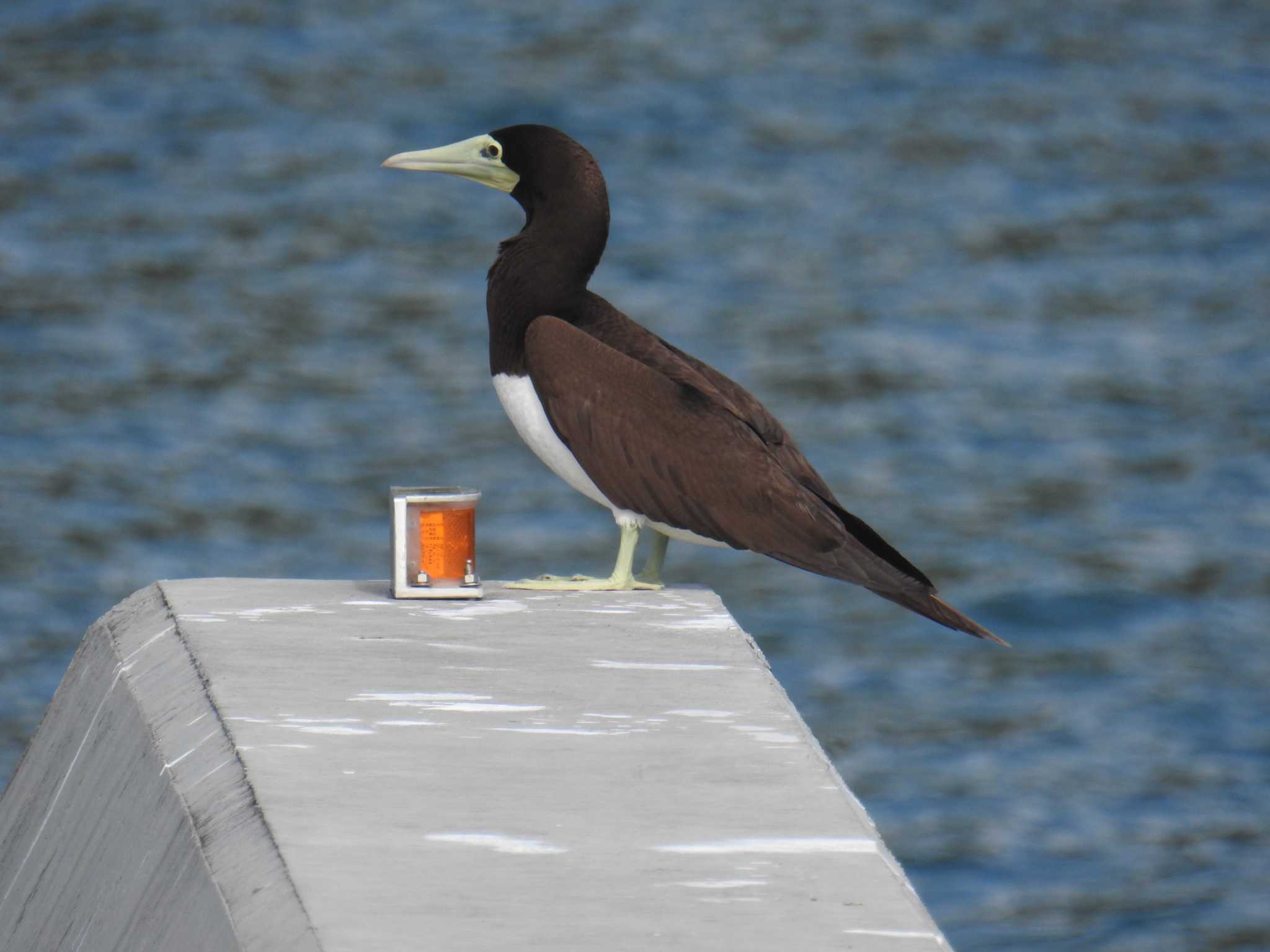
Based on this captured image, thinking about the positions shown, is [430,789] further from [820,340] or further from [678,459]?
[820,340]

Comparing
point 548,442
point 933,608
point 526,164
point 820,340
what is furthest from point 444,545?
point 820,340

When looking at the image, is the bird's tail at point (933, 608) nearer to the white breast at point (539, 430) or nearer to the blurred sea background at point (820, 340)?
the white breast at point (539, 430)

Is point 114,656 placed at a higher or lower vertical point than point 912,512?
higher

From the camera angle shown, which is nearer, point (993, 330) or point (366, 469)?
point (366, 469)

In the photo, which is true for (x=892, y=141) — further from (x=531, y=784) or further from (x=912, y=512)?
(x=531, y=784)

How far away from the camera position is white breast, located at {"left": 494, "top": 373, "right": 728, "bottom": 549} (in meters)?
6.17

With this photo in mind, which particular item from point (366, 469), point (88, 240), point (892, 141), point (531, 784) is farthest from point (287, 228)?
point (531, 784)

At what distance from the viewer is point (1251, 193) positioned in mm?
20328

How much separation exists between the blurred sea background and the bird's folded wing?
4.33m

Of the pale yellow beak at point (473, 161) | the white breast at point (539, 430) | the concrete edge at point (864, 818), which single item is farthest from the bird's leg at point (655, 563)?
the pale yellow beak at point (473, 161)

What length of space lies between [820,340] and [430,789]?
12665 mm

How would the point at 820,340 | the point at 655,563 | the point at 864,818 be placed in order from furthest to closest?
the point at 820,340 < the point at 655,563 < the point at 864,818

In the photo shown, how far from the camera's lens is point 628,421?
19.7ft

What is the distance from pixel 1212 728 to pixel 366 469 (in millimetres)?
6075
